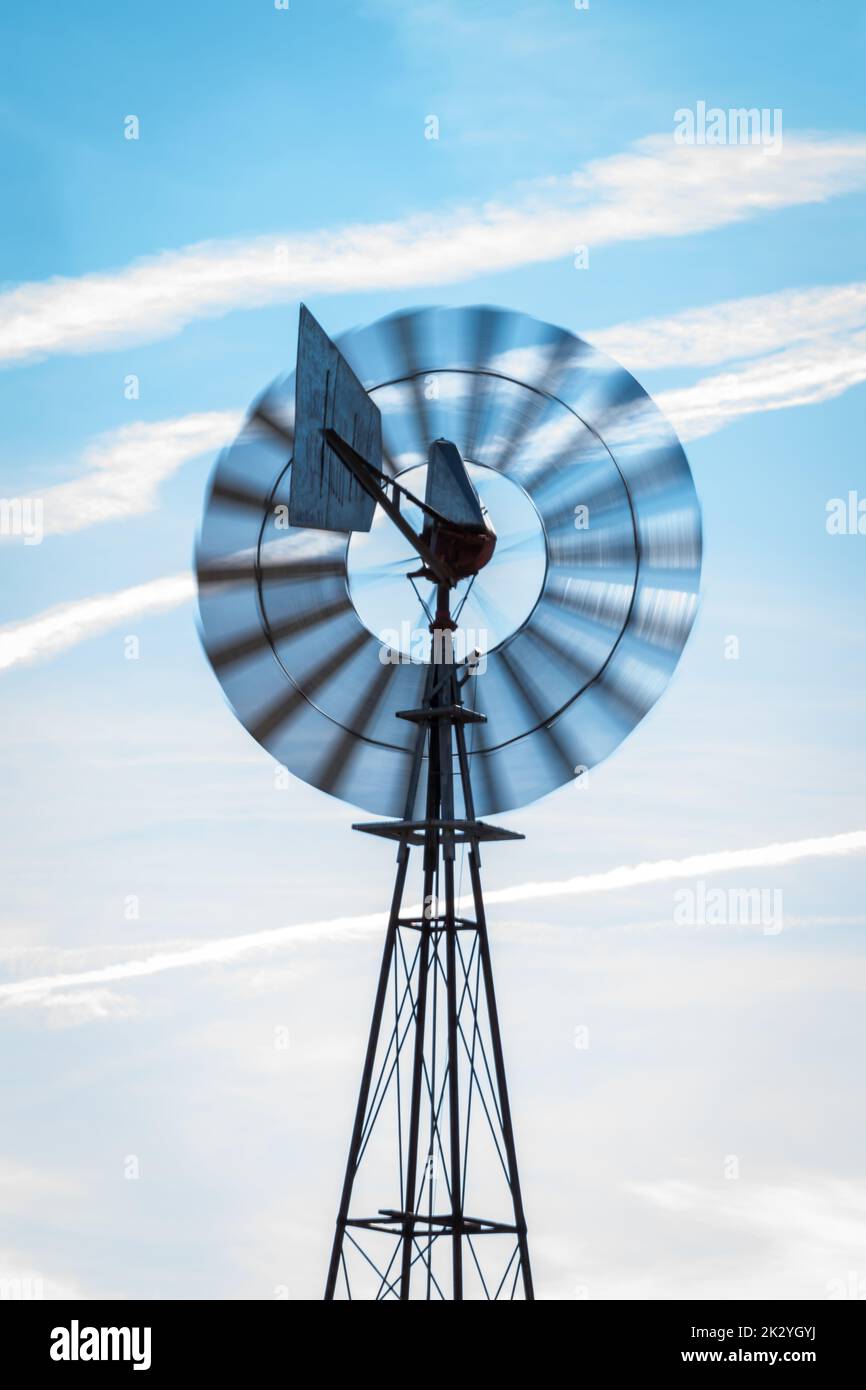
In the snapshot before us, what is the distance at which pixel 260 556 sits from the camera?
19109 millimetres

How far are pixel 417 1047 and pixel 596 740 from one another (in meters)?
3.22

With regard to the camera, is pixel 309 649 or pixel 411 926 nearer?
pixel 411 926

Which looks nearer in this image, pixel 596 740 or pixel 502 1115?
pixel 502 1115

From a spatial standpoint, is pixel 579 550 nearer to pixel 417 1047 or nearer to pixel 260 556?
pixel 260 556

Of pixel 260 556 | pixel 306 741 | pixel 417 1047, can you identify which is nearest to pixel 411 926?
pixel 417 1047

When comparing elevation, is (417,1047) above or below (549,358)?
below

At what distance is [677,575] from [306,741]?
3.64 meters

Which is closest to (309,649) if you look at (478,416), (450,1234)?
(478,416)
